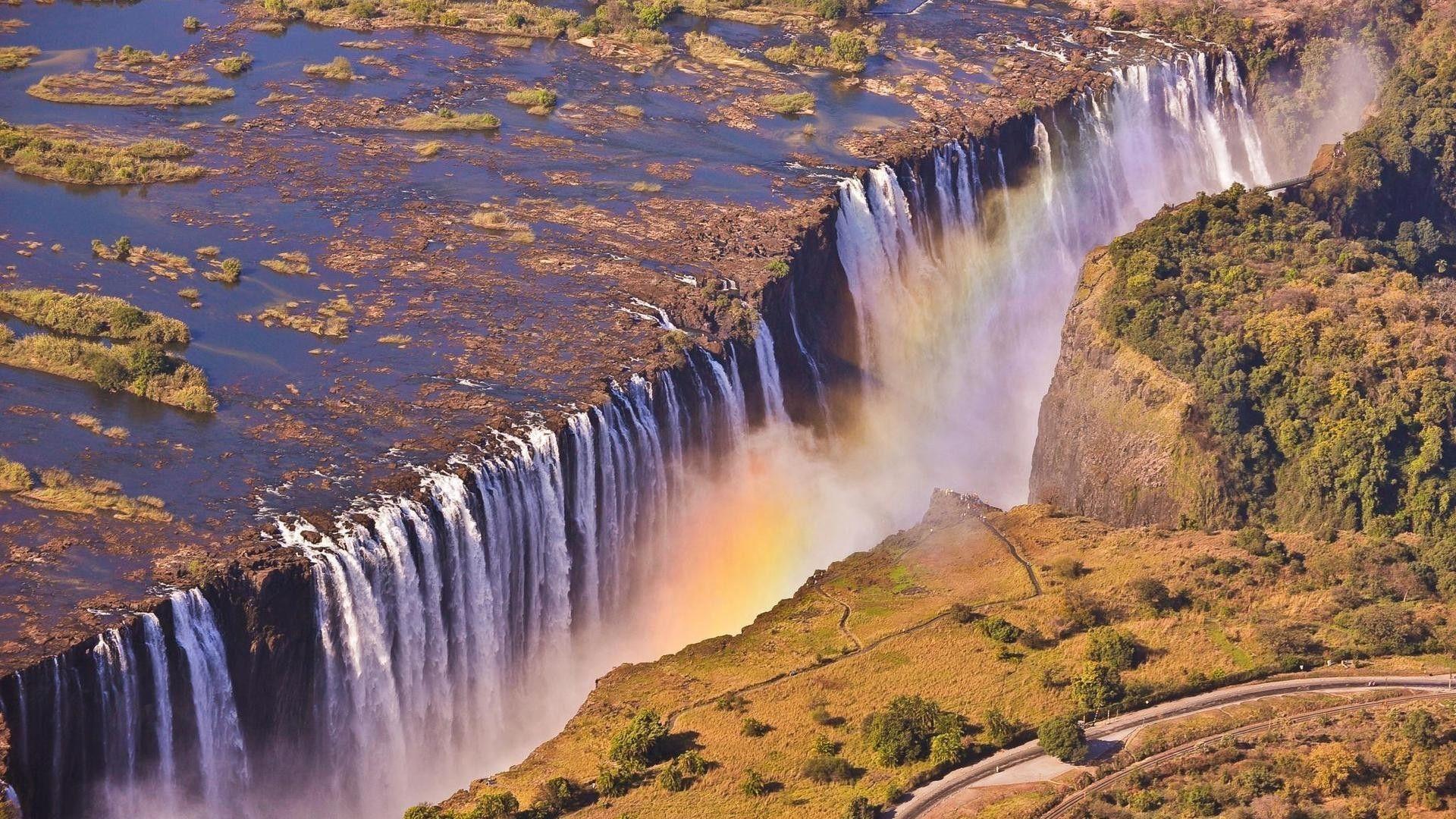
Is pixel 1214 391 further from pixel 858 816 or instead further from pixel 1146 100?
pixel 1146 100

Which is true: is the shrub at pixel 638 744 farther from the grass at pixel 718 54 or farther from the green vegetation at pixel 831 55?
the green vegetation at pixel 831 55

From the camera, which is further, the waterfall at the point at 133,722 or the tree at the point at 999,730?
the tree at the point at 999,730

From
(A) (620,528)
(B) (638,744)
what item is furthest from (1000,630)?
(A) (620,528)

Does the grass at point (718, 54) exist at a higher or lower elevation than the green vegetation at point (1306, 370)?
higher

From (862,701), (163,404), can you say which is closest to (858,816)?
(862,701)

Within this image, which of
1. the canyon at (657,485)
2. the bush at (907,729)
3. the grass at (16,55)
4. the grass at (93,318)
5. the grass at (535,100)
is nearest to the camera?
the canyon at (657,485)

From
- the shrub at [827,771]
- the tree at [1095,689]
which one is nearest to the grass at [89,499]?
the shrub at [827,771]

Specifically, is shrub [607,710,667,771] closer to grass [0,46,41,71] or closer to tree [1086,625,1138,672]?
tree [1086,625,1138,672]
